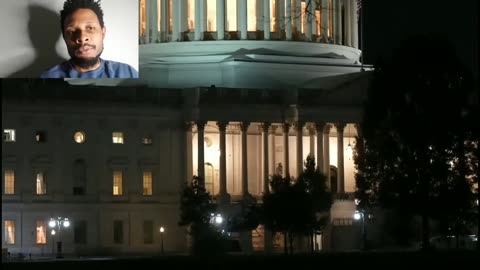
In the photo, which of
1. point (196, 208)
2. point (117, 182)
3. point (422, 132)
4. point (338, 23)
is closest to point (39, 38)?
point (422, 132)

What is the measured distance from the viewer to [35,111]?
14538 centimetres

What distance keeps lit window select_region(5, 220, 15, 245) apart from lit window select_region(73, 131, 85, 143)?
8857mm

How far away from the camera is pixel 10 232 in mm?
142625

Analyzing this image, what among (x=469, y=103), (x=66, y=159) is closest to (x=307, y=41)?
(x=66, y=159)

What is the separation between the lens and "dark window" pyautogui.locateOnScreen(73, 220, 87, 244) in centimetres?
14488

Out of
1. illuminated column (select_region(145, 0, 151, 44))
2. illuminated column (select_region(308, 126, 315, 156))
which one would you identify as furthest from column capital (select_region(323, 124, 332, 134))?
illuminated column (select_region(145, 0, 151, 44))

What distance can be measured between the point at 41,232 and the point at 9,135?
836cm

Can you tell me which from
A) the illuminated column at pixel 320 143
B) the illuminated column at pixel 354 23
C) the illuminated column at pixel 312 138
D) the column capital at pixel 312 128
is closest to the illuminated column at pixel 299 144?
the illuminated column at pixel 312 138

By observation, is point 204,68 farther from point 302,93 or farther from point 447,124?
point 447,124

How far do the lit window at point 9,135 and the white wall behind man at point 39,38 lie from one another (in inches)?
1780

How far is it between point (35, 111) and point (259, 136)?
21353 mm

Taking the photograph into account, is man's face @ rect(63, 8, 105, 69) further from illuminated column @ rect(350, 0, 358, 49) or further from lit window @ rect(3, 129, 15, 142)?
illuminated column @ rect(350, 0, 358, 49)

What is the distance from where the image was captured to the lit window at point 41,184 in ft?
477

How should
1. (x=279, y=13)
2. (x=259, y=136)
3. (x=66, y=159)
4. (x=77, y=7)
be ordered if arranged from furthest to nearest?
(x=279, y=13)
(x=259, y=136)
(x=66, y=159)
(x=77, y=7)
